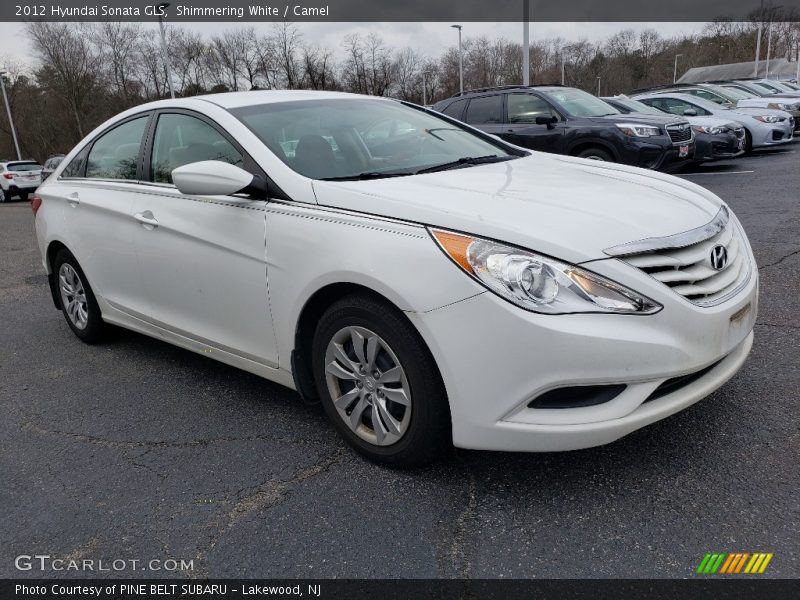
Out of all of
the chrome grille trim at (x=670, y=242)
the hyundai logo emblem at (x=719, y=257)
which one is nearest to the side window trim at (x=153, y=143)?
the chrome grille trim at (x=670, y=242)

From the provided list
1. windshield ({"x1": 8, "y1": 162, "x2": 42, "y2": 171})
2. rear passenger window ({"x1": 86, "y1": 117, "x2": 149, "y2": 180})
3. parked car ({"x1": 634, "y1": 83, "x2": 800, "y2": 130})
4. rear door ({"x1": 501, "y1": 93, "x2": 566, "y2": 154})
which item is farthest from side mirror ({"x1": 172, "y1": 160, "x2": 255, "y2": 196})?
windshield ({"x1": 8, "y1": 162, "x2": 42, "y2": 171})

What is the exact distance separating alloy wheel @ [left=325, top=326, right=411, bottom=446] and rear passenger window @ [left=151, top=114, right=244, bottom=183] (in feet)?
3.65

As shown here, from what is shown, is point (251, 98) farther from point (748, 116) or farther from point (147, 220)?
point (748, 116)

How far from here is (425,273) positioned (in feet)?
7.87

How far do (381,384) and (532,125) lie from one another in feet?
27.8

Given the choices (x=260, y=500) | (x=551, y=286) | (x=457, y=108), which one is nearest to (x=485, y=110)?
(x=457, y=108)

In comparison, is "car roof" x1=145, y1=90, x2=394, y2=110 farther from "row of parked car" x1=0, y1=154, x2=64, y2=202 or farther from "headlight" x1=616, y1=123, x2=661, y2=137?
"row of parked car" x1=0, y1=154, x2=64, y2=202

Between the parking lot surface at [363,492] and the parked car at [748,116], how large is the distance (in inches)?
462

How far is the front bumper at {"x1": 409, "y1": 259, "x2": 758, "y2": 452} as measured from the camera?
222 centimetres

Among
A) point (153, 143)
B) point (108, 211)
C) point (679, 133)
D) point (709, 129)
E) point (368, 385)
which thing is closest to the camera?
point (368, 385)

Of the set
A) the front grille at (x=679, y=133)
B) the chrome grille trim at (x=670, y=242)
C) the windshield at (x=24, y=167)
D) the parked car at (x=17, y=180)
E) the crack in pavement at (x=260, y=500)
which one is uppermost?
the chrome grille trim at (x=670, y=242)

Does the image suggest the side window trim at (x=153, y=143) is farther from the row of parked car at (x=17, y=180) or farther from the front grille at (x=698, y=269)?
the row of parked car at (x=17, y=180)

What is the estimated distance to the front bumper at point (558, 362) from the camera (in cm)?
222

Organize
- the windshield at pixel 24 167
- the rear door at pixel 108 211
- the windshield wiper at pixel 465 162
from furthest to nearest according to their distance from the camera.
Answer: the windshield at pixel 24 167 < the rear door at pixel 108 211 < the windshield wiper at pixel 465 162
